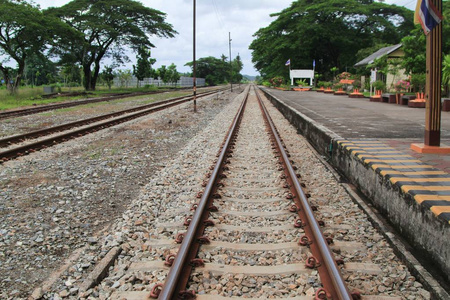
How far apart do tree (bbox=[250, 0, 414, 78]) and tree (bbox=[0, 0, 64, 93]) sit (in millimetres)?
30871

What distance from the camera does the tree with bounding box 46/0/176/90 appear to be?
129 feet

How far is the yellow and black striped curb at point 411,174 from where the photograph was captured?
3.19 metres

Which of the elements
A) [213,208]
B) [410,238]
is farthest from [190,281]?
[410,238]

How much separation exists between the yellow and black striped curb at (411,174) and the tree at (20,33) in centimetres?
2759

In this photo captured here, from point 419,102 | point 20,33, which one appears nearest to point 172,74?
point 20,33

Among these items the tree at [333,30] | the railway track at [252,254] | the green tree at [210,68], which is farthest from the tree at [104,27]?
the green tree at [210,68]

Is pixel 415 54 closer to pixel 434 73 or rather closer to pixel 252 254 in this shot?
pixel 434 73

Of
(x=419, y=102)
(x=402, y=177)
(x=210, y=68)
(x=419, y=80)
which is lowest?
(x=402, y=177)

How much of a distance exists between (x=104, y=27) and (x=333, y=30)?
2855cm

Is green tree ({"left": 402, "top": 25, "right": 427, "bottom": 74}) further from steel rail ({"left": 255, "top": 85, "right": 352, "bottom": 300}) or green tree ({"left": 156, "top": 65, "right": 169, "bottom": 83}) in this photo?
green tree ({"left": 156, "top": 65, "right": 169, "bottom": 83})

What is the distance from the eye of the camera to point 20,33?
27.7 m

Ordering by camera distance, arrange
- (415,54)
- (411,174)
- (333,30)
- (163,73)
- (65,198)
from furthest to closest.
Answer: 1. (163,73)
2. (333,30)
3. (415,54)
4. (65,198)
5. (411,174)

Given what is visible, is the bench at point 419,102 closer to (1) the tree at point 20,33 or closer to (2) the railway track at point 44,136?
(2) the railway track at point 44,136

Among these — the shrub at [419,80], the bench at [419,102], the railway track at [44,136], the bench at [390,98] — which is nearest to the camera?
the railway track at [44,136]
